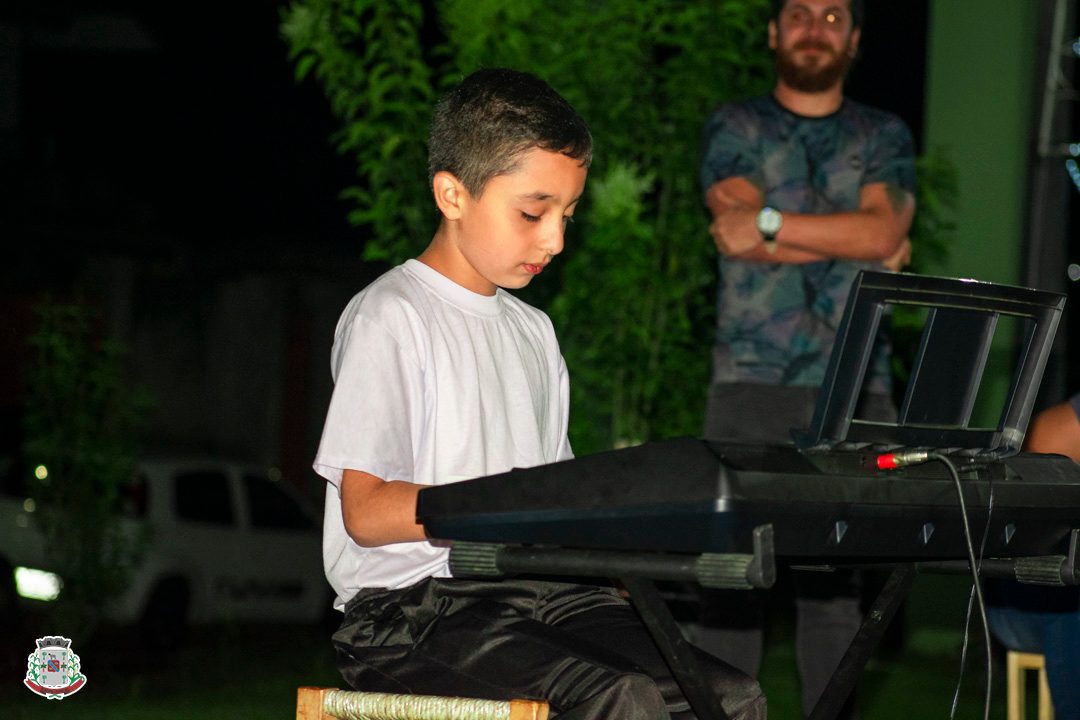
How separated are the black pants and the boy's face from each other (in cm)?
53

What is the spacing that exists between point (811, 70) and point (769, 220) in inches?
17.1

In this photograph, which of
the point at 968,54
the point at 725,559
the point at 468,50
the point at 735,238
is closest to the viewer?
the point at 725,559

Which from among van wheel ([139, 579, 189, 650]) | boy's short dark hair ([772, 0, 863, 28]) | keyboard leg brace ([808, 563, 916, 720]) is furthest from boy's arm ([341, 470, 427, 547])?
van wheel ([139, 579, 189, 650])

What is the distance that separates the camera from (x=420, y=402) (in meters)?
2.42

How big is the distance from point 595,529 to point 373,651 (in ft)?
2.07

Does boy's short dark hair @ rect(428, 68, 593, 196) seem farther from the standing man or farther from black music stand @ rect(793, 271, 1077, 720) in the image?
the standing man

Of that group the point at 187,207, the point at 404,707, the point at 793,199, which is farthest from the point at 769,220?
the point at 187,207

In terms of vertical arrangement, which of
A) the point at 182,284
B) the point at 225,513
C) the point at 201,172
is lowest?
the point at 225,513

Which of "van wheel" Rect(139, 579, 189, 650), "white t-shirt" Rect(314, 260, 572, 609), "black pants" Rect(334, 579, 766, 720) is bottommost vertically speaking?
"van wheel" Rect(139, 579, 189, 650)

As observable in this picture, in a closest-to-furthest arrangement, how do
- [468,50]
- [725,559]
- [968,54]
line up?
[725,559] → [468,50] → [968,54]

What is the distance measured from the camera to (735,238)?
12.2 ft

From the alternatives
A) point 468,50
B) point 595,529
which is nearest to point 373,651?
point 595,529

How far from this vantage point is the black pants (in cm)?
210

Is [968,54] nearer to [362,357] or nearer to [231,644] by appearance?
[231,644]
